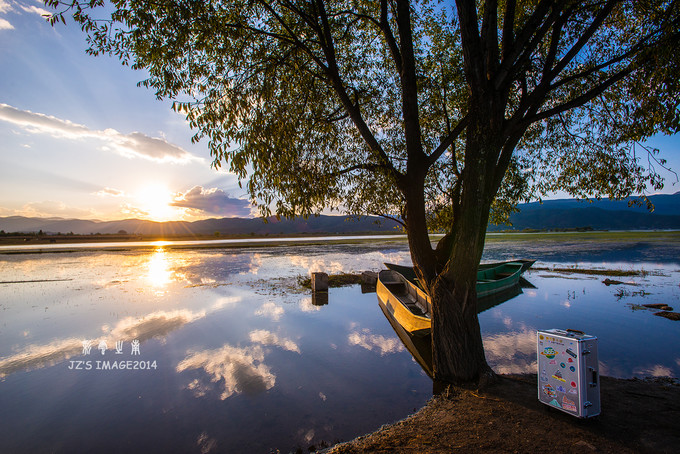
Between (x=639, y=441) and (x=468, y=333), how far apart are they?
3093 mm

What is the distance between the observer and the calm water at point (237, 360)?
642 cm

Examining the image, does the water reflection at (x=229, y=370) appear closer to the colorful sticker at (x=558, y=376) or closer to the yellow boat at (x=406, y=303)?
the yellow boat at (x=406, y=303)

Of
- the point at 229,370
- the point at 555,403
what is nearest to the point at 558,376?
the point at 555,403

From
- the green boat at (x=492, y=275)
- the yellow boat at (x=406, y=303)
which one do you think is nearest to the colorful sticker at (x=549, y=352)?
the yellow boat at (x=406, y=303)

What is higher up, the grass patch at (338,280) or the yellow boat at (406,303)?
the yellow boat at (406,303)

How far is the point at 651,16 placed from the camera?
25.2ft

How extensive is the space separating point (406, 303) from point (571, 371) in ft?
34.5

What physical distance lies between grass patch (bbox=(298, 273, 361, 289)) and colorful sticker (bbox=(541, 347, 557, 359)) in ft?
56.9

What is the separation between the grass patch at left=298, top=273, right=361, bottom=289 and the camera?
22.7m

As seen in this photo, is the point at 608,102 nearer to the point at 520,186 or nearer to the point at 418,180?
the point at 520,186

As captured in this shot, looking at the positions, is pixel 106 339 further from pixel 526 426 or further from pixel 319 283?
pixel 526 426

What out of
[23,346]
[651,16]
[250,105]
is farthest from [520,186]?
[23,346]

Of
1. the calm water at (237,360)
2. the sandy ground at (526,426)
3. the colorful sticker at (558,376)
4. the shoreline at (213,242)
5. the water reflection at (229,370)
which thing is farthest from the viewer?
the shoreline at (213,242)

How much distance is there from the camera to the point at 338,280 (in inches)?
931
